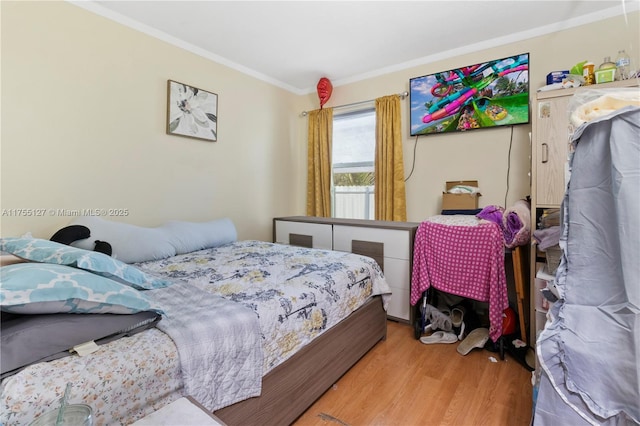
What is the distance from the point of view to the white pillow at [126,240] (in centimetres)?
191

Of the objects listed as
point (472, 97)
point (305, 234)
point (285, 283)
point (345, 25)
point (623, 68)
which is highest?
point (345, 25)

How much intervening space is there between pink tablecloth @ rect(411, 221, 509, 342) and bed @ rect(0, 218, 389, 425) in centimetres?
41

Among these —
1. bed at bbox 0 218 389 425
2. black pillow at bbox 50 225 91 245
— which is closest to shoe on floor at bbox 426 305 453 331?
bed at bbox 0 218 389 425

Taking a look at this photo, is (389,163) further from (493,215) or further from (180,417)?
(180,417)

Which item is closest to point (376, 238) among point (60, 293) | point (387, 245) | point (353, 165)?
point (387, 245)

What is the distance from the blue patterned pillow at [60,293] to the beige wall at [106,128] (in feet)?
4.77

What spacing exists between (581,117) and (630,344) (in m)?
0.71

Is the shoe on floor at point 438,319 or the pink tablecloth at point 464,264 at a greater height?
the pink tablecloth at point 464,264

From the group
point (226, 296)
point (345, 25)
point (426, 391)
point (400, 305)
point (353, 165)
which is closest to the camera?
point (226, 296)

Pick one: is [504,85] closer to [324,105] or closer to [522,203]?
[522,203]

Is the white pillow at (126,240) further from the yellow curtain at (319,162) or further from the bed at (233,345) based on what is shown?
the yellow curtain at (319,162)

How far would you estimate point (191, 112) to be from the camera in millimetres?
2695

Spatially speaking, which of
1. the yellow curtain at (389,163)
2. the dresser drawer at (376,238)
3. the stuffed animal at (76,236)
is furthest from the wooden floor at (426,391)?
the stuffed animal at (76,236)

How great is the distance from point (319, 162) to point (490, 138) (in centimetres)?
182
